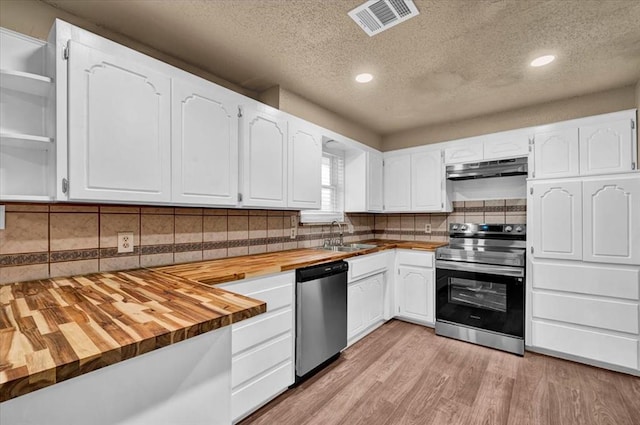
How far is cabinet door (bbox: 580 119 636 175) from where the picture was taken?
247 centimetres

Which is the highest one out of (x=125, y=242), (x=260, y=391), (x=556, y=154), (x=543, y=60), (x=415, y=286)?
(x=543, y=60)

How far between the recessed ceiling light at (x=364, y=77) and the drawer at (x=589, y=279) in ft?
7.44

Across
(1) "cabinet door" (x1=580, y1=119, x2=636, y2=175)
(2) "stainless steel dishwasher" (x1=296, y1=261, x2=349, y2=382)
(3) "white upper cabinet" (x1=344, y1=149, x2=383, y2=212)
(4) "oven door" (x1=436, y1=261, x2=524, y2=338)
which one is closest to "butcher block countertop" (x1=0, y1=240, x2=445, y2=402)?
(2) "stainless steel dishwasher" (x1=296, y1=261, x2=349, y2=382)

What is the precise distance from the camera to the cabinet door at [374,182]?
3.56 metres

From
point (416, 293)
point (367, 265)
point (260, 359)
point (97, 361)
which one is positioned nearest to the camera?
point (97, 361)

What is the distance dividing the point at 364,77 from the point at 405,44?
55 centimetres

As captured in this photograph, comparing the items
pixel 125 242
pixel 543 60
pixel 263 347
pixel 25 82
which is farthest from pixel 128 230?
pixel 543 60

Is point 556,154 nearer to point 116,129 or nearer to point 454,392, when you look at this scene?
point 454,392

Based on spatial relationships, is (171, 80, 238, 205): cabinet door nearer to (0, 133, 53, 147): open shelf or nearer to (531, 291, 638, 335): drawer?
(0, 133, 53, 147): open shelf

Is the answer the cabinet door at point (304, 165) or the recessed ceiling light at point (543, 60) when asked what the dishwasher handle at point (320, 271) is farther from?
the recessed ceiling light at point (543, 60)

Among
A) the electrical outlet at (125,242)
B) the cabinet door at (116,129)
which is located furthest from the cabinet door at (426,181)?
the electrical outlet at (125,242)

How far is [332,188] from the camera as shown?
11.8 ft

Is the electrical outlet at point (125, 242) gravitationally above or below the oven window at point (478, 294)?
above

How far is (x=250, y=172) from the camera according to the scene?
218 cm
